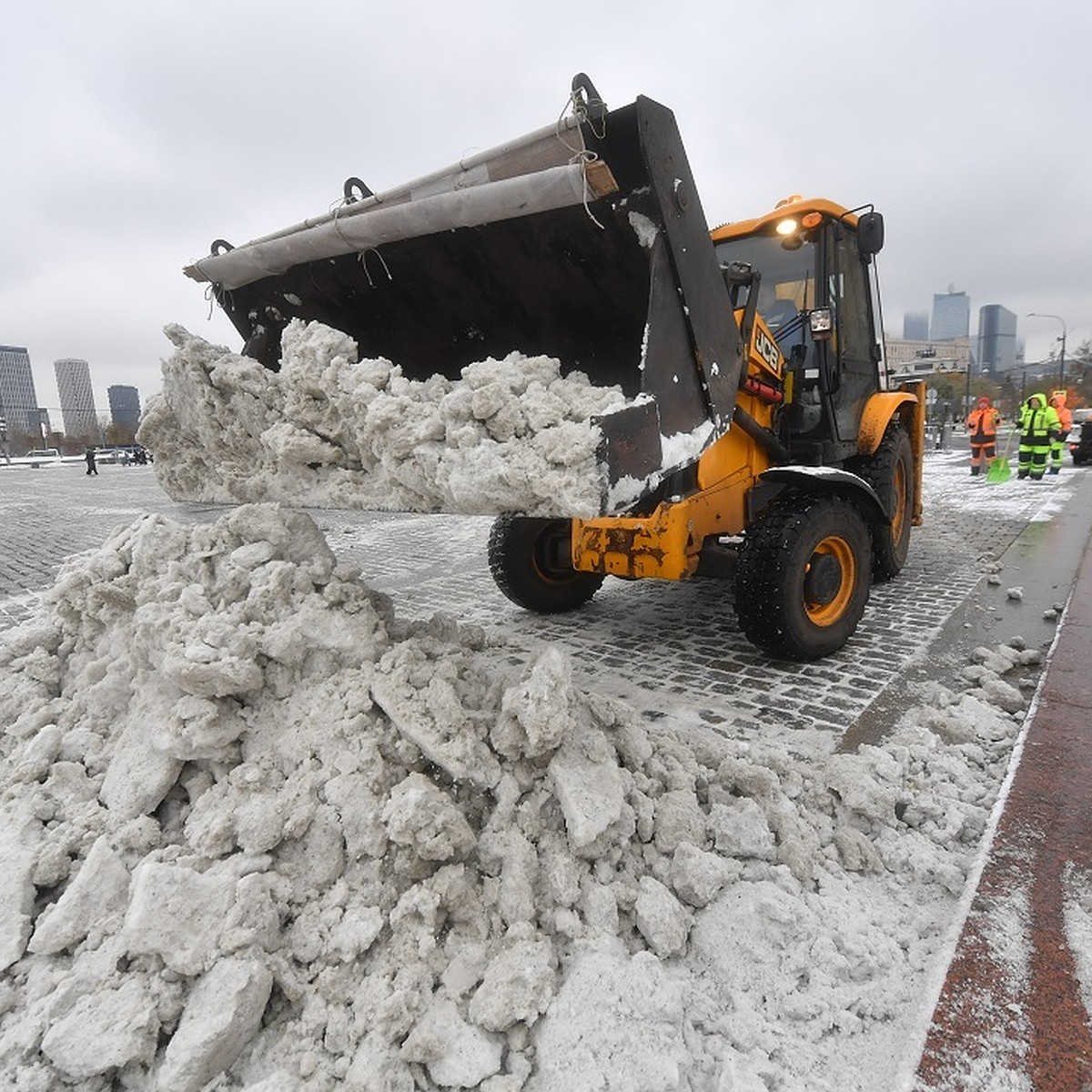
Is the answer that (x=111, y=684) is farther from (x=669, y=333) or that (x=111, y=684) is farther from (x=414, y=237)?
(x=669, y=333)

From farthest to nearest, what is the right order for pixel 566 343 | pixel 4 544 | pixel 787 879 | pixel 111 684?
pixel 4 544, pixel 566 343, pixel 111 684, pixel 787 879

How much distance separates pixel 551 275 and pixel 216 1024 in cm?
263

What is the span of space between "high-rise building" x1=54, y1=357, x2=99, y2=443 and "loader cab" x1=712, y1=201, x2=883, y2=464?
57.0 metres

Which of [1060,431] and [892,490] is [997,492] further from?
[892,490]

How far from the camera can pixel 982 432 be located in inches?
551

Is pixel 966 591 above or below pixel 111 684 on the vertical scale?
below

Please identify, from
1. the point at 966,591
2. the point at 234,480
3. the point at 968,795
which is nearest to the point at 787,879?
the point at 968,795

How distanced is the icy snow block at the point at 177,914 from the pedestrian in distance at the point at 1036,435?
15.1 meters

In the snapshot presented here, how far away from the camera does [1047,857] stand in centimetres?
200

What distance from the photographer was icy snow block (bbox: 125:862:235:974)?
1.60 m

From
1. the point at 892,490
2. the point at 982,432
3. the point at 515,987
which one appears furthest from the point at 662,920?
the point at 982,432

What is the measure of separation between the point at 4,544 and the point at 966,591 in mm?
10684

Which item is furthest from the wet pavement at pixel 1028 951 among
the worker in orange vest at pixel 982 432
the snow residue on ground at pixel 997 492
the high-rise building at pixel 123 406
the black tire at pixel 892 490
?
the high-rise building at pixel 123 406

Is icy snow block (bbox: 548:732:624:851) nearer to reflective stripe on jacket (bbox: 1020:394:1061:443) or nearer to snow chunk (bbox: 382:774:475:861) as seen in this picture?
snow chunk (bbox: 382:774:475:861)
